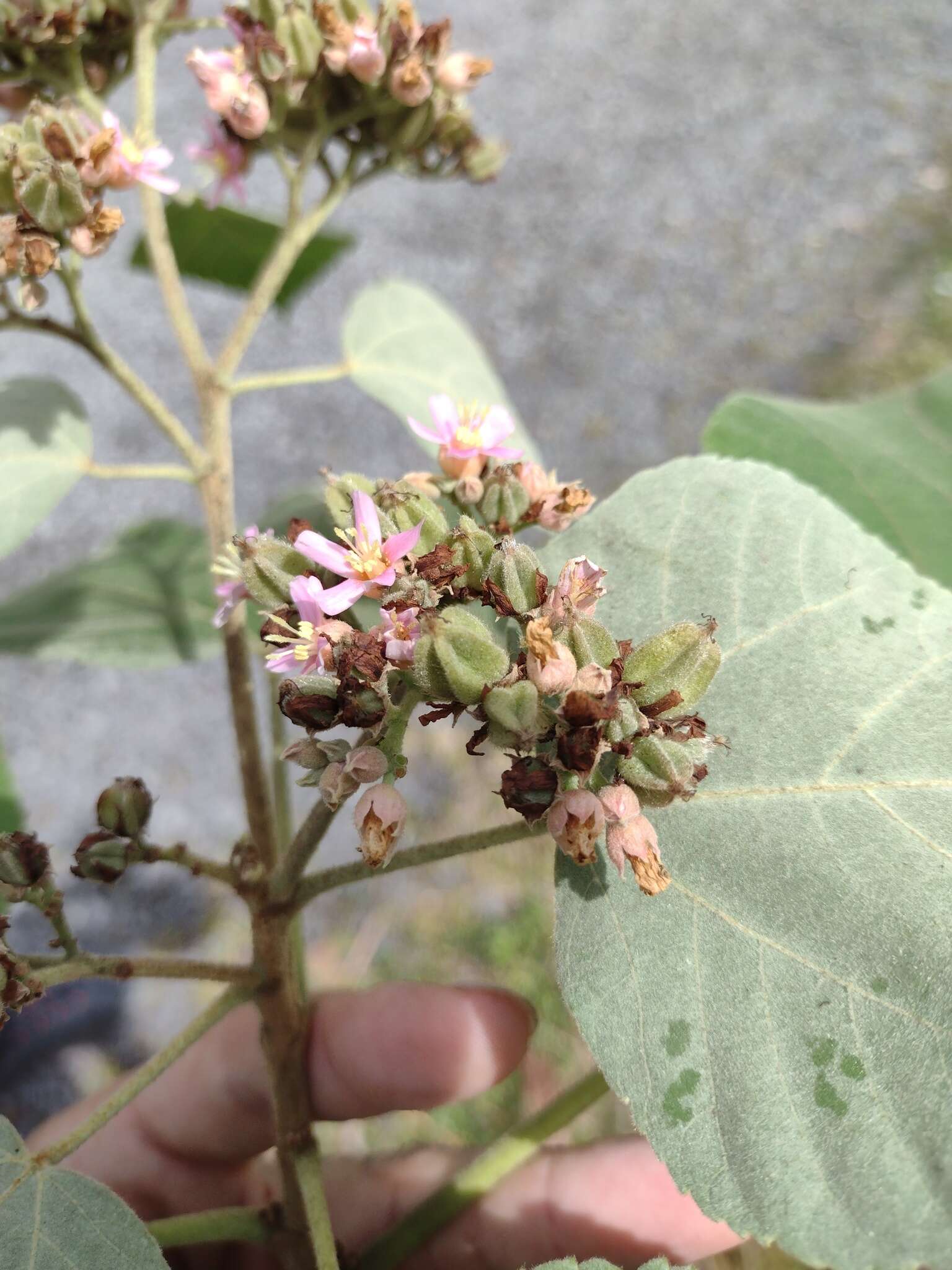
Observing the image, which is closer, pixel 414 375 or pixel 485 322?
pixel 414 375

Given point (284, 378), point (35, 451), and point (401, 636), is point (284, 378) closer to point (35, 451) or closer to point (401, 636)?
point (35, 451)

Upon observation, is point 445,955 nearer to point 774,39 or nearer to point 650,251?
point 650,251

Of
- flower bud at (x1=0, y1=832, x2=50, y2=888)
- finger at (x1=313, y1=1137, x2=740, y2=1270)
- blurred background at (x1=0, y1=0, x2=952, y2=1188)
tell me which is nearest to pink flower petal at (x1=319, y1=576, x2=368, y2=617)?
flower bud at (x1=0, y1=832, x2=50, y2=888)

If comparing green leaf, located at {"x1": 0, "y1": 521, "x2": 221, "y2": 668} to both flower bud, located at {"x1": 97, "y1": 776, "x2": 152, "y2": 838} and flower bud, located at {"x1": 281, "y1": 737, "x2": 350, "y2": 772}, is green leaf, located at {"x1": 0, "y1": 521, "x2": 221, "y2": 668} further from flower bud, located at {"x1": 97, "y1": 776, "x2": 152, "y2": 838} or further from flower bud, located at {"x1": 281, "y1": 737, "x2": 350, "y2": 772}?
flower bud, located at {"x1": 281, "y1": 737, "x2": 350, "y2": 772}

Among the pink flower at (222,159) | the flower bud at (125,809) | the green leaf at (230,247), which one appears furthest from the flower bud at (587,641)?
the green leaf at (230,247)

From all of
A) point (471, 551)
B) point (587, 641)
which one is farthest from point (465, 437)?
point (587, 641)

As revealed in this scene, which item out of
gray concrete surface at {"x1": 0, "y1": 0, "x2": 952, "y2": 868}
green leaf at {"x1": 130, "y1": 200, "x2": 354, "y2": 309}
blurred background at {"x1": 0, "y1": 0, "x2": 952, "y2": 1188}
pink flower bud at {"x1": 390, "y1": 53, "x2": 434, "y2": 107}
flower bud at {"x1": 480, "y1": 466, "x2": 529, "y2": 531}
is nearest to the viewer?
flower bud at {"x1": 480, "y1": 466, "x2": 529, "y2": 531}

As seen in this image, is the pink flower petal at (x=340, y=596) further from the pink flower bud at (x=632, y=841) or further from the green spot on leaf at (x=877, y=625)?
the green spot on leaf at (x=877, y=625)

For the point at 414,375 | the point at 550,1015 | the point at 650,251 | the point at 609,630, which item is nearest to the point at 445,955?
the point at 550,1015
